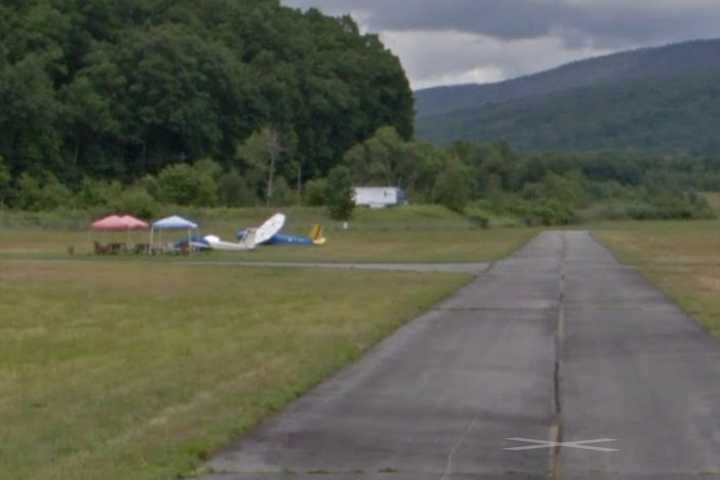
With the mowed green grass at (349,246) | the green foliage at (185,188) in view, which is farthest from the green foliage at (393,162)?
the mowed green grass at (349,246)

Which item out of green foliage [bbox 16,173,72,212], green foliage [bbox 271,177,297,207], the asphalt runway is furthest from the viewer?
green foliage [bbox 271,177,297,207]

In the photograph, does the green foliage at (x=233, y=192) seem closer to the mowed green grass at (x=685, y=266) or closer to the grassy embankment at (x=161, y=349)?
the mowed green grass at (x=685, y=266)

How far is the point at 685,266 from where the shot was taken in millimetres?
51062

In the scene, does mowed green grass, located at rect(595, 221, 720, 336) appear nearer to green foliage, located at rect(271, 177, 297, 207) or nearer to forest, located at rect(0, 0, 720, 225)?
forest, located at rect(0, 0, 720, 225)

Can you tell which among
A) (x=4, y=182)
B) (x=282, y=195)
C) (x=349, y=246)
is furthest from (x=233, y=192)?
(x=349, y=246)

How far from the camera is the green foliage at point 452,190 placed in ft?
452

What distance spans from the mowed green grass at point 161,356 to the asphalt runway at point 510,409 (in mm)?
629

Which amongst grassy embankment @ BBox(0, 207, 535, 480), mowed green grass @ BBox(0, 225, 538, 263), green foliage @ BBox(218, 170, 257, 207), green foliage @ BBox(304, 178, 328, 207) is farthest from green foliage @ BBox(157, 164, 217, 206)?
grassy embankment @ BBox(0, 207, 535, 480)

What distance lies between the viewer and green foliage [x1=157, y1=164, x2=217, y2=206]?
114 meters

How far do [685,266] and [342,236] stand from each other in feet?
131

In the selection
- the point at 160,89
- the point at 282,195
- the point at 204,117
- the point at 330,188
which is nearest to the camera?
the point at 330,188

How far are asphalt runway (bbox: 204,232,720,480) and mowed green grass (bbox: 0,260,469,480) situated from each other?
63 cm

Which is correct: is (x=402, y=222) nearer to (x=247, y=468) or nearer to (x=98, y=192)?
(x=98, y=192)

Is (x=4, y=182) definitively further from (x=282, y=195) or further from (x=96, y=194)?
(x=282, y=195)
